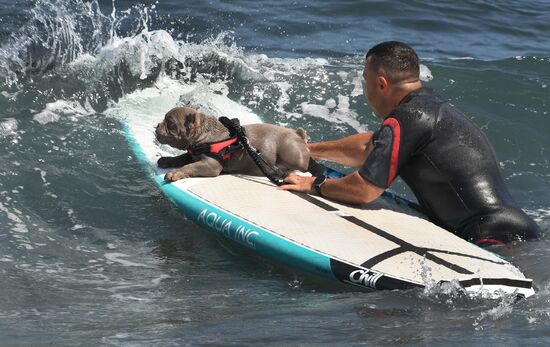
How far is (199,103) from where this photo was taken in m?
9.05

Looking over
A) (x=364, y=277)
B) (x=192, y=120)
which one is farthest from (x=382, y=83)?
(x=192, y=120)

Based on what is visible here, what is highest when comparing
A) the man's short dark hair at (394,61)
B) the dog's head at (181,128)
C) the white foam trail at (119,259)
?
the man's short dark hair at (394,61)

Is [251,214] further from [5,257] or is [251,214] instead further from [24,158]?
[24,158]

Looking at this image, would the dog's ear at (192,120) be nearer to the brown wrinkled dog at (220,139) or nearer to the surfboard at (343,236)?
the brown wrinkled dog at (220,139)

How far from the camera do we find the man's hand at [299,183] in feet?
20.1

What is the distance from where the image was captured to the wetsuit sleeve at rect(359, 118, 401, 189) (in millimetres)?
5345

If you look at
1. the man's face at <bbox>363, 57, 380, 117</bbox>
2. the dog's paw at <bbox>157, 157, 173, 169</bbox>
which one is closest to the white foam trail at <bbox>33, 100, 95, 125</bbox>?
the dog's paw at <bbox>157, 157, 173, 169</bbox>

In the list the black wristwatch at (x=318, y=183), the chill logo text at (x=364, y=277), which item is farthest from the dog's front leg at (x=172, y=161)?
the chill logo text at (x=364, y=277)

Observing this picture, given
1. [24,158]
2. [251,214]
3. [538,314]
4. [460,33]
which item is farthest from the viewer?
[460,33]

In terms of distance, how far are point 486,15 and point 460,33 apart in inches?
50.8

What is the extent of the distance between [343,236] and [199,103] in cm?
392

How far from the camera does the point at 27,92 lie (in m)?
9.02

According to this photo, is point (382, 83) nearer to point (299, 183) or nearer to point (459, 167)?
point (459, 167)

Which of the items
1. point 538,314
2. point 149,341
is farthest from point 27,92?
point 538,314
